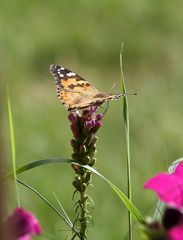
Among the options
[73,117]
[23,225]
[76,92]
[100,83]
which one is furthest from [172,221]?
[100,83]

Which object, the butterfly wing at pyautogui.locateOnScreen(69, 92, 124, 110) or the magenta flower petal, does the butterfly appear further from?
the magenta flower petal

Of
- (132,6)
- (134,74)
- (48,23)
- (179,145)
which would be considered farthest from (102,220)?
(132,6)

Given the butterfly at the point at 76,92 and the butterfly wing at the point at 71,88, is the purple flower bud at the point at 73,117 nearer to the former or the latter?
the butterfly at the point at 76,92

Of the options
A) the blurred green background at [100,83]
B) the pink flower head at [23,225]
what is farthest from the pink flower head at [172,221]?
the blurred green background at [100,83]

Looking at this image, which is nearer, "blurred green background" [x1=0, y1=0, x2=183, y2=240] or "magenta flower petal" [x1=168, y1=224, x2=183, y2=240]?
"magenta flower petal" [x1=168, y1=224, x2=183, y2=240]

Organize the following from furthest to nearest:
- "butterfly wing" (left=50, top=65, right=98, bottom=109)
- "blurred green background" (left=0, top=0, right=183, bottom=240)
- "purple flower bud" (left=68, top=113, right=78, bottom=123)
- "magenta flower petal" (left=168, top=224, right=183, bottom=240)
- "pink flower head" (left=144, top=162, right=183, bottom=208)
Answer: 1. "blurred green background" (left=0, top=0, right=183, bottom=240)
2. "butterfly wing" (left=50, top=65, right=98, bottom=109)
3. "purple flower bud" (left=68, top=113, right=78, bottom=123)
4. "pink flower head" (left=144, top=162, right=183, bottom=208)
5. "magenta flower petal" (left=168, top=224, right=183, bottom=240)

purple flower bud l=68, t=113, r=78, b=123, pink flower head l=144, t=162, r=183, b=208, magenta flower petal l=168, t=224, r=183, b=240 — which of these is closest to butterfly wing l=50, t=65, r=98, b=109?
purple flower bud l=68, t=113, r=78, b=123

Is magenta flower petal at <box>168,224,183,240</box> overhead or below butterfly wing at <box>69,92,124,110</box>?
below

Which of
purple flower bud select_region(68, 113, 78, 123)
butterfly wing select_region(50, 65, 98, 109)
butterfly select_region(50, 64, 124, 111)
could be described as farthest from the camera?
butterfly wing select_region(50, 65, 98, 109)
